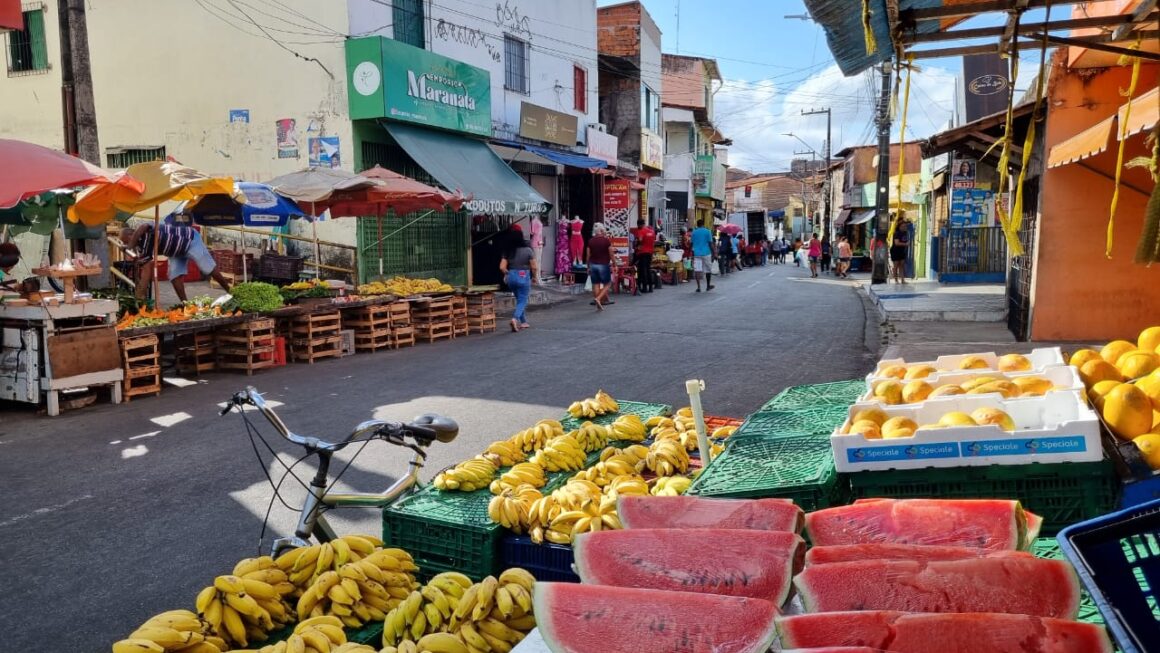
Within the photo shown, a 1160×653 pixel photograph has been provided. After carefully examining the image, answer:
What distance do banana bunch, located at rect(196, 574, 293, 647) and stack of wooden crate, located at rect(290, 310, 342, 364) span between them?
911 centimetres

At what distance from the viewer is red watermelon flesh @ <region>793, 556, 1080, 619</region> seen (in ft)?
6.48

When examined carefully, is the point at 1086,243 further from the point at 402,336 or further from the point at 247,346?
the point at 247,346

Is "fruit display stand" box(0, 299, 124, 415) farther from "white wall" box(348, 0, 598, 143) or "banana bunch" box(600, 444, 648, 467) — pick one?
"white wall" box(348, 0, 598, 143)

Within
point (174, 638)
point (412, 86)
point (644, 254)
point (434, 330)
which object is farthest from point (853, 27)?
point (644, 254)

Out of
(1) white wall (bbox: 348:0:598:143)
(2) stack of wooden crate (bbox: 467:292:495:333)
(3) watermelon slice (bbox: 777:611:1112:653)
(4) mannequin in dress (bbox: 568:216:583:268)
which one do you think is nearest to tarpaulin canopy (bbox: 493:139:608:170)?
(1) white wall (bbox: 348:0:598:143)

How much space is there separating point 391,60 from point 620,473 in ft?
47.7

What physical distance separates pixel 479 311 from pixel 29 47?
1314 cm

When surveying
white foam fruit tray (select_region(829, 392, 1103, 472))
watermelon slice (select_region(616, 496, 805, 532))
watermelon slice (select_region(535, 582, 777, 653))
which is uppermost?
white foam fruit tray (select_region(829, 392, 1103, 472))

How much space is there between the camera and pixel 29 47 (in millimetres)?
19047

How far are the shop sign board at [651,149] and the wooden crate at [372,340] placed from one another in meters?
22.2

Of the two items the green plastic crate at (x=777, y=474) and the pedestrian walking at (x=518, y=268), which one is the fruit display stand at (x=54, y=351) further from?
the green plastic crate at (x=777, y=474)

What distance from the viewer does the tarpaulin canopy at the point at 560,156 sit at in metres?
22.5

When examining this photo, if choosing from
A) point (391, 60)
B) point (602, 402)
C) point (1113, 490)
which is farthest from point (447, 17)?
point (1113, 490)

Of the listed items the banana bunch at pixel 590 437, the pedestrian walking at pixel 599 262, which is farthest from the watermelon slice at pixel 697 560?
the pedestrian walking at pixel 599 262
